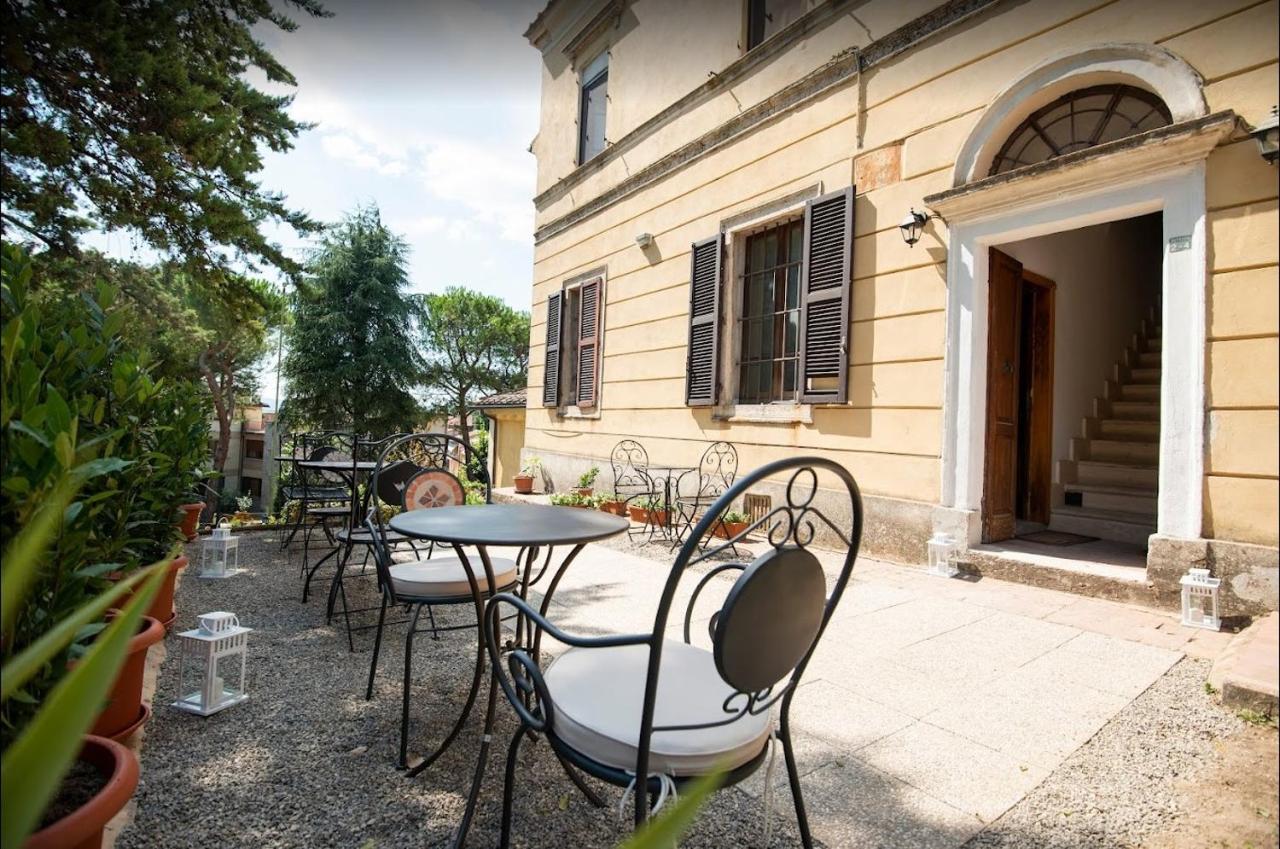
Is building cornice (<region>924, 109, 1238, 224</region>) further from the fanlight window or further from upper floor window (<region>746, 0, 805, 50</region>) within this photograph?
upper floor window (<region>746, 0, 805, 50</region>)

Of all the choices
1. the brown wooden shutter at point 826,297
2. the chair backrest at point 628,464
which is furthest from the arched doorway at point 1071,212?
the chair backrest at point 628,464

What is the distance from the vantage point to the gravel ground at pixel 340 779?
1.51m

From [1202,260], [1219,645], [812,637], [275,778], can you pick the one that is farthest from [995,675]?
[275,778]

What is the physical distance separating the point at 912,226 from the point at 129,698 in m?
4.91

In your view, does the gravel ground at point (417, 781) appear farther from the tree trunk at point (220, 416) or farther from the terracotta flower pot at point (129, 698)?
the tree trunk at point (220, 416)

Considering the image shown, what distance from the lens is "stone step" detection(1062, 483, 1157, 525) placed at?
16.1 feet

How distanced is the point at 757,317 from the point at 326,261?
13.3m

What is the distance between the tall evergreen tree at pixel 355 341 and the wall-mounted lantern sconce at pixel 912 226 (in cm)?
1345

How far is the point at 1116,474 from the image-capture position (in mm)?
5305

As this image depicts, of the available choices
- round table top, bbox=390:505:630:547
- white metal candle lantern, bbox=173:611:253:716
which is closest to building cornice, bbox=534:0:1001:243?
→ round table top, bbox=390:505:630:547

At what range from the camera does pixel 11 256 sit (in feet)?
5.08

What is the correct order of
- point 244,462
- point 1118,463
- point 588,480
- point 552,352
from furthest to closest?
point 244,462 → point 552,352 → point 588,480 → point 1118,463

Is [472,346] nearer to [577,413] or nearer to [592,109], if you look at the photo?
[592,109]

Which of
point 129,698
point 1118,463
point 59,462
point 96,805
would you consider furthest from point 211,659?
point 1118,463
